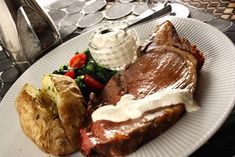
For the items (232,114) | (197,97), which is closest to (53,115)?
(197,97)

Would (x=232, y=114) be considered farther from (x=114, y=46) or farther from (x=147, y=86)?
(x=114, y=46)

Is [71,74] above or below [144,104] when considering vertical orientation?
below

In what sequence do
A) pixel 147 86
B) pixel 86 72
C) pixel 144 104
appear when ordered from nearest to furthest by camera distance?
pixel 144 104 < pixel 147 86 < pixel 86 72

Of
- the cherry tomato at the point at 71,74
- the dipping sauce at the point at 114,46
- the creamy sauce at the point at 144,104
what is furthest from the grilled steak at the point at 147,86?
the cherry tomato at the point at 71,74

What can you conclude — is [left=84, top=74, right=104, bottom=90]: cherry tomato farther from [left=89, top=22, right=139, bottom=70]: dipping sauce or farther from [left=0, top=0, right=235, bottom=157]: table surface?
[left=0, top=0, right=235, bottom=157]: table surface

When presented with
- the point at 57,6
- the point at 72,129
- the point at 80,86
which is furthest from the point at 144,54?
the point at 57,6

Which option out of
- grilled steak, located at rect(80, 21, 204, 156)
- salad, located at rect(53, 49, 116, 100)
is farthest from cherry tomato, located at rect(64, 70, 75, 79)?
grilled steak, located at rect(80, 21, 204, 156)

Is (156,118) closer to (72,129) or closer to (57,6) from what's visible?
(72,129)

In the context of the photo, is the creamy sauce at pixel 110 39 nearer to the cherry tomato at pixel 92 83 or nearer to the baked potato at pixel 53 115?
the cherry tomato at pixel 92 83
